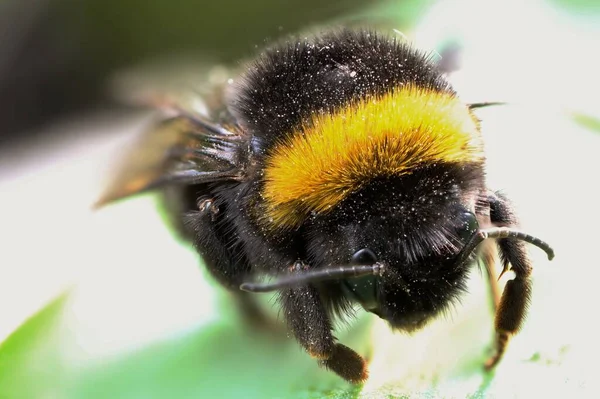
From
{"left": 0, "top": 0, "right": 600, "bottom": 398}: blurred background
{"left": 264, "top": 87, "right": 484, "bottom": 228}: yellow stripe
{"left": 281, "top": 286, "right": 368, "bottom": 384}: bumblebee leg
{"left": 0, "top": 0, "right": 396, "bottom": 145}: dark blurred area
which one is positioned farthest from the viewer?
{"left": 0, "top": 0, "right": 396, "bottom": 145}: dark blurred area

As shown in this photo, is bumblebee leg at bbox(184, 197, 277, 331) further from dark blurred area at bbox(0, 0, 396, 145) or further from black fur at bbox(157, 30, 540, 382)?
dark blurred area at bbox(0, 0, 396, 145)

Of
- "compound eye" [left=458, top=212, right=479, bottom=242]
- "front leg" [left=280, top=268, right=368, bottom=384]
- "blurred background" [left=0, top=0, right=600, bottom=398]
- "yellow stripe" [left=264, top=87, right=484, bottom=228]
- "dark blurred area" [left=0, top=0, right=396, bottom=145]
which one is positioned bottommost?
"dark blurred area" [left=0, top=0, right=396, bottom=145]

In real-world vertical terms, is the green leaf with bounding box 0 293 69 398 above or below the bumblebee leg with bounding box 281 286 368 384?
below

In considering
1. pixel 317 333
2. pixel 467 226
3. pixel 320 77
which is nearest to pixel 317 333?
pixel 317 333

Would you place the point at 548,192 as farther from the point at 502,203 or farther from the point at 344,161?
the point at 344,161

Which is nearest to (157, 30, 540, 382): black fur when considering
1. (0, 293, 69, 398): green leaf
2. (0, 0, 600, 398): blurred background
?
(0, 0, 600, 398): blurred background

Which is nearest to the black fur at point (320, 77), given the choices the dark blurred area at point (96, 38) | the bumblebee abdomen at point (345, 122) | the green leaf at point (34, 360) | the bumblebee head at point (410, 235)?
the bumblebee abdomen at point (345, 122)

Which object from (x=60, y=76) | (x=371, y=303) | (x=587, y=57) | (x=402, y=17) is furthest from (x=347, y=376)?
(x=60, y=76)
